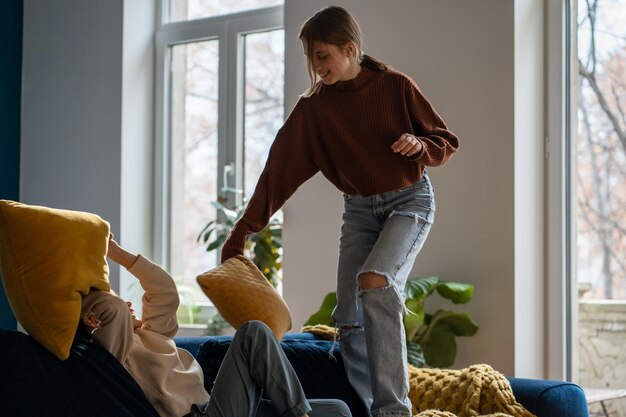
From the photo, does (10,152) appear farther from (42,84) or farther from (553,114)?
(553,114)

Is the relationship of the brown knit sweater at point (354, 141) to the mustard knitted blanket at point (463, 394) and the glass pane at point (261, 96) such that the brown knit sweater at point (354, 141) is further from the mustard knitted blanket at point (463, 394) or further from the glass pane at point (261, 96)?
the glass pane at point (261, 96)

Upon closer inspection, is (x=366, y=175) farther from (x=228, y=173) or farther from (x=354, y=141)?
(x=228, y=173)

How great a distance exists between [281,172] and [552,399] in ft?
3.17

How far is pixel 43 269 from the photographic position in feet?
6.41

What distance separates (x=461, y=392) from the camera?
255 cm

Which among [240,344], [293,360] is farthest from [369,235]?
[240,344]

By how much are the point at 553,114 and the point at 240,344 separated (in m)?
2.04

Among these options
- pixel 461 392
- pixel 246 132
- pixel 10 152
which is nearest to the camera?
pixel 461 392

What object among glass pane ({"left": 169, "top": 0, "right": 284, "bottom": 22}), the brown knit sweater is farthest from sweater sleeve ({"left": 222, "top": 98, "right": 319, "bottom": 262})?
glass pane ({"left": 169, "top": 0, "right": 284, "bottom": 22})

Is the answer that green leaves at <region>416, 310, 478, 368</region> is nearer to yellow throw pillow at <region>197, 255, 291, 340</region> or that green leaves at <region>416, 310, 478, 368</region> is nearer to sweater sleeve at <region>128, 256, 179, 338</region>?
yellow throw pillow at <region>197, 255, 291, 340</region>

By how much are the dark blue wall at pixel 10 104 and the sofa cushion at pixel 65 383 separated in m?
3.12

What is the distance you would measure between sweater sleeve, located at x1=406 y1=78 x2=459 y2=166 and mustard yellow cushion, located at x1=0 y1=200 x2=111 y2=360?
3.06 ft

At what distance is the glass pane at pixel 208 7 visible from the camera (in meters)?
4.68

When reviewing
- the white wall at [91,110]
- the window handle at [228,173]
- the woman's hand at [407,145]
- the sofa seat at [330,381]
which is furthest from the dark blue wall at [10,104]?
the woman's hand at [407,145]
